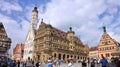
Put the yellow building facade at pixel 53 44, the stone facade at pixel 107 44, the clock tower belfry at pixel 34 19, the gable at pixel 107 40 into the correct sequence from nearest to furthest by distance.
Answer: the yellow building facade at pixel 53 44 → the stone facade at pixel 107 44 → the gable at pixel 107 40 → the clock tower belfry at pixel 34 19

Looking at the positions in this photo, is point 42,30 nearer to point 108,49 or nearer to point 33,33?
point 33,33

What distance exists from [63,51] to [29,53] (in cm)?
1387

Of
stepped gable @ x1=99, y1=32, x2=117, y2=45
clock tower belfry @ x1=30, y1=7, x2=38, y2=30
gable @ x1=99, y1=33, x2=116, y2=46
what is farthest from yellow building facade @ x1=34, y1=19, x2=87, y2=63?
gable @ x1=99, y1=33, x2=116, y2=46

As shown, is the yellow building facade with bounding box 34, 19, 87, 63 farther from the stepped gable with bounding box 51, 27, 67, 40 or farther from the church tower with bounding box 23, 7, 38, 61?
the church tower with bounding box 23, 7, 38, 61

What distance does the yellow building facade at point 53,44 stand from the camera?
6197cm

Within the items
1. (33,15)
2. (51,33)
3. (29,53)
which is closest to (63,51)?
(51,33)

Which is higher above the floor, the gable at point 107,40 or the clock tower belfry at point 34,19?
the clock tower belfry at point 34,19

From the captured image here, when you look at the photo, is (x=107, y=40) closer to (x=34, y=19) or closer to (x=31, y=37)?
(x=31, y=37)

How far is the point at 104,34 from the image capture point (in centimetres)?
7012

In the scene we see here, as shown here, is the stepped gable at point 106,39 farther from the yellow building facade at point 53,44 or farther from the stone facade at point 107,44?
the yellow building facade at point 53,44

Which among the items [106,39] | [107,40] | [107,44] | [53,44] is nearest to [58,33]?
[53,44]

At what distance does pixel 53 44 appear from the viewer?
209 feet

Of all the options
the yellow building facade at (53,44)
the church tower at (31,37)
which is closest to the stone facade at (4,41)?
the yellow building facade at (53,44)

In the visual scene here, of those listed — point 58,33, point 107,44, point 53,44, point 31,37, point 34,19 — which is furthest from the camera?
point 34,19
